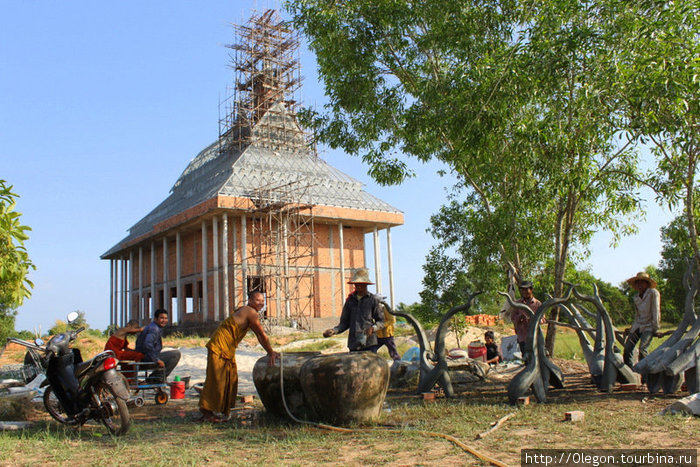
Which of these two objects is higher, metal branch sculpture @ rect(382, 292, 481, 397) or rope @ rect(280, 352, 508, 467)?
metal branch sculpture @ rect(382, 292, 481, 397)

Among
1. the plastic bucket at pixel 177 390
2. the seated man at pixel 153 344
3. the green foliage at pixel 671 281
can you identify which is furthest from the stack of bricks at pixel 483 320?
the seated man at pixel 153 344

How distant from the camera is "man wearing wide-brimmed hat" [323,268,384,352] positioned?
8.16 meters

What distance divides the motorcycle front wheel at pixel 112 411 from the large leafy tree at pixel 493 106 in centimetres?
586

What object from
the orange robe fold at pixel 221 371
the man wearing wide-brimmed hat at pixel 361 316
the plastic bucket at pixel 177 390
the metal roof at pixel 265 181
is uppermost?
the metal roof at pixel 265 181

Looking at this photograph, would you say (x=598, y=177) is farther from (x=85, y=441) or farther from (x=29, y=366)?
(x=29, y=366)

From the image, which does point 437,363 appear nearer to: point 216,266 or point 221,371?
point 221,371

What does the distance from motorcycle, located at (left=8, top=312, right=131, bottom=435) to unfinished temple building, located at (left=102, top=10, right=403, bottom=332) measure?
785 inches

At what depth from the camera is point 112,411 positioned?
5.98 m

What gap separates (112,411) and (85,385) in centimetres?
42

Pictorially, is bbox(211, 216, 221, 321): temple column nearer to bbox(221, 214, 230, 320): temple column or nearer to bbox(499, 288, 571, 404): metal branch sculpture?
bbox(221, 214, 230, 320): temple column

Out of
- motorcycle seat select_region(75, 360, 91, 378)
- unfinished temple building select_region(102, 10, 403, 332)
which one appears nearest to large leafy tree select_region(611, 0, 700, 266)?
motorcycle seat select_region(75, 360, 91, 378)

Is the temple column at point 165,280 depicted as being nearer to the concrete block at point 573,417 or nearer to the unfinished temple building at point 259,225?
the unfinished temple building at point 259,225

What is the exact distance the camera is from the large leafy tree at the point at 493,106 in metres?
8.27

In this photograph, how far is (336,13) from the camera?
1018 centimetres
